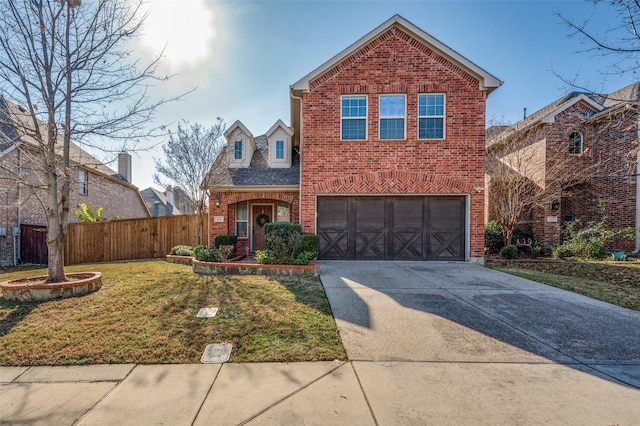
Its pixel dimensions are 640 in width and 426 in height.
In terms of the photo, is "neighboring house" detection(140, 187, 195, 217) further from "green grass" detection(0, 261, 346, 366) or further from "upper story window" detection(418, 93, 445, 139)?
"upper story window" detection(418, 93, 445, 139)

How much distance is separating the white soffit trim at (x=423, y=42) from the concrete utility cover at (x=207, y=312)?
8.06m

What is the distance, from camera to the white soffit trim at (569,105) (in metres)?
12.6

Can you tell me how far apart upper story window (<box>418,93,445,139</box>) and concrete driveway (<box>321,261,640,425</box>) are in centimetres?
581

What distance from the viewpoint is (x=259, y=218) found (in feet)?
40.9

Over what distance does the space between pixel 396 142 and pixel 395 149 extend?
0.83 ft

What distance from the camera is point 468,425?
2221 millimetres

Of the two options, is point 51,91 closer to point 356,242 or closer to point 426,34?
point 356,242

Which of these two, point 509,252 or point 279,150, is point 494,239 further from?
point 279,150

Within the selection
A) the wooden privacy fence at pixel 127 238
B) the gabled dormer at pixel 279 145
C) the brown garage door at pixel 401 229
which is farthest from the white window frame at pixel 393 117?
the wooden privacy fence at pixel 127 238

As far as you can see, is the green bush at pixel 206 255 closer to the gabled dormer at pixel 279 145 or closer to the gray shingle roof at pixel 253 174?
the gray shingle roof at pixel 253 174

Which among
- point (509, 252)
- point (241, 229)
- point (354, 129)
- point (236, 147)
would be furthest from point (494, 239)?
point (236, 147)

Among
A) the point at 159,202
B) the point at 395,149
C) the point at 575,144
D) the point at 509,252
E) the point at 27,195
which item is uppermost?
the point at 575,144

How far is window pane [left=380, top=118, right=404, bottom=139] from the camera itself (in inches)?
388

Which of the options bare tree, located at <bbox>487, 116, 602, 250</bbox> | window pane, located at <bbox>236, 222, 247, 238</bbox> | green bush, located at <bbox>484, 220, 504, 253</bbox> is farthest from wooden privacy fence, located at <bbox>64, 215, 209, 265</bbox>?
bare tree, located at <bbox>487, 116, 602, 250</bbox>
